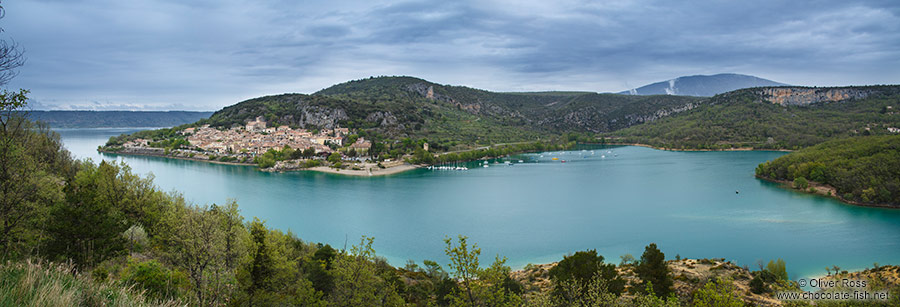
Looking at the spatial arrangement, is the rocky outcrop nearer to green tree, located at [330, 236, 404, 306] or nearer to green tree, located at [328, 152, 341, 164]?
green tree, located at [328, 152, 341, 164]

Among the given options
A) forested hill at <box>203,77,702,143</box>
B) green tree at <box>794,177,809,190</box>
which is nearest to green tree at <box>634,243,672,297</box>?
green tree at <box>794,177,809,190</box>

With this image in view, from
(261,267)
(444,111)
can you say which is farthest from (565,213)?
(444,111)

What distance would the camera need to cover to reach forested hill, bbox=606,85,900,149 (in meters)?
50.5

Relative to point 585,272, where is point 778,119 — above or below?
above

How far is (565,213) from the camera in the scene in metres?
21.5

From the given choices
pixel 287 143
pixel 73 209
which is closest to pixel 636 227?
pixel 73 209

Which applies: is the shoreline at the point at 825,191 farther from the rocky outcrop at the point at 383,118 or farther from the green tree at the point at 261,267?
the rocky outcrop at the point at 383,118

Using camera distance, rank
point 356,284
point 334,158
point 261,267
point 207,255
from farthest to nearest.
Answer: point 334,158
point 261,267
point 207,255
point 356,284

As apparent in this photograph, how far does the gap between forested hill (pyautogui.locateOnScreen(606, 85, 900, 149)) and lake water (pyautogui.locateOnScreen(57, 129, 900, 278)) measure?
70.9 ft

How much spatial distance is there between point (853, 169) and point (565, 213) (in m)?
15.8

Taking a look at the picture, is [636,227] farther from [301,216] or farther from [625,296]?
[301,216]

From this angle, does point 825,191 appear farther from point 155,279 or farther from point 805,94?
point 805,94

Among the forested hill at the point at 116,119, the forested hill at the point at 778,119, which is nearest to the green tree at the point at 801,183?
the forested hill at the point at 778,119

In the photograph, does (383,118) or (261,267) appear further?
(383,118)
